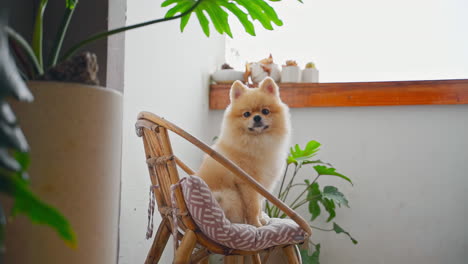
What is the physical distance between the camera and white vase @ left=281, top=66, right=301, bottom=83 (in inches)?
106

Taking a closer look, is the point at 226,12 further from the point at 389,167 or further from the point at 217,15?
the point at 389,167

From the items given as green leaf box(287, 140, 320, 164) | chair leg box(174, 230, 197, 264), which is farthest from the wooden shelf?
chair leg box(174, 230, 197, 264)

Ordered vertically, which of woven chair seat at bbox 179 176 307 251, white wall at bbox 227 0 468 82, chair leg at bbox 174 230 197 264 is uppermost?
white wall at bbox 227 0 468 82

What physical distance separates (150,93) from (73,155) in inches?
43.9

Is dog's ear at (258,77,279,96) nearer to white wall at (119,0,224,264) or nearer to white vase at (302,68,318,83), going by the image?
white wall at (119,0,224,264)

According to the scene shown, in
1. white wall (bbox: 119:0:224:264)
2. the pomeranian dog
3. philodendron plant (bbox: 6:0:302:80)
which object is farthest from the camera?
white wall (bbox: 119:0:224:264)

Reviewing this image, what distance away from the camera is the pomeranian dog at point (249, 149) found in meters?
1.41

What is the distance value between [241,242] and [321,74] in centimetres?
196

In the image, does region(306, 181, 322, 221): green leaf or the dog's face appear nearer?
the dog's face

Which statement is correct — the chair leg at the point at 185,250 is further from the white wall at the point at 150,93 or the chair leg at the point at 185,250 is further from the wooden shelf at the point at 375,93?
the wooden shelf at the point at 375,93

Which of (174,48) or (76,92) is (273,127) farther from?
(76,92)

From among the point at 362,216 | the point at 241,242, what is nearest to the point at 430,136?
the point at 362,216

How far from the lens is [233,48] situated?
3076mm

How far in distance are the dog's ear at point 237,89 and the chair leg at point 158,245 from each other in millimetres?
660
